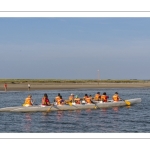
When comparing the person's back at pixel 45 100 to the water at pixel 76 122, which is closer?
the water at pixel 76 122

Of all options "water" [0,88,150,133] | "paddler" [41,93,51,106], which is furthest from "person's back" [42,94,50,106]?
"water" [0,88,150,133]

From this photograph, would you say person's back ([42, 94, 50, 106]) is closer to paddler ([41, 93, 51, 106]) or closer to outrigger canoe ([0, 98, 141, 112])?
paddler ([41, 93, 51, 106])

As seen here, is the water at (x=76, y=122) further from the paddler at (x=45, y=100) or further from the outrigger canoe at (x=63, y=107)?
the paddler at (x=45, y=100)

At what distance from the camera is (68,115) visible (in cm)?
2538

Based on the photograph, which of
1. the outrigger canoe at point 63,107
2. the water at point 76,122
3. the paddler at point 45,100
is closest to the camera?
the water at point 76,122

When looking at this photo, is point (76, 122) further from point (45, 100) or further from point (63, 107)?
point (63, 107)

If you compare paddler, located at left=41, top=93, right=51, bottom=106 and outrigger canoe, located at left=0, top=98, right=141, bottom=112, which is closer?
outrigger canoe, located at left=0, top=98, right=141, bottom=112

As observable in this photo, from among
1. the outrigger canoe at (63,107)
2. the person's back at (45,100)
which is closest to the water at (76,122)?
the outrigger canoe at (63,107)

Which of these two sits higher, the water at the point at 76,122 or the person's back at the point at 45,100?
the person's back at the point at 45,100

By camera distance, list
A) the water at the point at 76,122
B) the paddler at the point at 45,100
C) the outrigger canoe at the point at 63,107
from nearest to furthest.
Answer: the water at the point at 76,122 < the outrigger canoe at the point at 63,107 < the paddler at the point at 45,100
